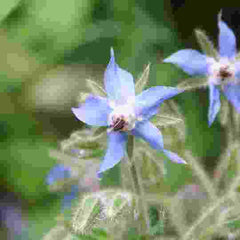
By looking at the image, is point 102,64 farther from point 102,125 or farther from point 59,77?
point 102,125

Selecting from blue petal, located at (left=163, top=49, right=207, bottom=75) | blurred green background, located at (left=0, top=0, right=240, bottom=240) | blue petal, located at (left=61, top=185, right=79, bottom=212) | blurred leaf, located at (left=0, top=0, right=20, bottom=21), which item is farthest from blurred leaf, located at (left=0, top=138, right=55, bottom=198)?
blue petal, located at (left=163, top=49, right=207, bottom=75)

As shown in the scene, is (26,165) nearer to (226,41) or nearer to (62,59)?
(62,59)

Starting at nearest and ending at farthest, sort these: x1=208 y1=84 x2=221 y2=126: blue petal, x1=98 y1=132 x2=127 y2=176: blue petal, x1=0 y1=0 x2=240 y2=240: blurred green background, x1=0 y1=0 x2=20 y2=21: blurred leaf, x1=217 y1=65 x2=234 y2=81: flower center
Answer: x1=98 y1=132 x2=127 y2=176: blue petal
x1=208 y1=84 x2=221 y2=126: blue petal
x1=217 y1=65 x2=234 y2=81: flower center
x1=0 y1=0 x2=20 y2=21: blurred leaf
x1=0 y1=0 x2=240 y2=240: blurred green background

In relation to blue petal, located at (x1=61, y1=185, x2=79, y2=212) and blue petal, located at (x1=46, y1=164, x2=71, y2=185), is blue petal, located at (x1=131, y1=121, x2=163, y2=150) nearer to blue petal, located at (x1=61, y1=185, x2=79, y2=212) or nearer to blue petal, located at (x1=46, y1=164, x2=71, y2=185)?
blue petal, located at (x1=46, y1=164, x2=71, y2=185)

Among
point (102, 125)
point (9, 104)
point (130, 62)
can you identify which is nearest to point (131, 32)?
point (130, 62)

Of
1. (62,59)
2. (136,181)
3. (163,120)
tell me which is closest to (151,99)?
(163,120)
